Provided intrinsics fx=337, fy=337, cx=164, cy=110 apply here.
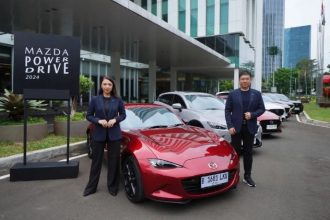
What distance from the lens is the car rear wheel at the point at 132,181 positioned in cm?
450

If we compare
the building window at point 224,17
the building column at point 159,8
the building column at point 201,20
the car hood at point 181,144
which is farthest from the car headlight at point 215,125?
the building column at point 159,8

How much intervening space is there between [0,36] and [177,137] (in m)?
19.2

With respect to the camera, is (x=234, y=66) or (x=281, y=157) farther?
(x=234, y=66)

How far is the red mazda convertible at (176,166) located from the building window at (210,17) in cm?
3529

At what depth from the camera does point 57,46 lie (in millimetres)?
6414

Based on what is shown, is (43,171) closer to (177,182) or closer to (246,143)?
(177,182)

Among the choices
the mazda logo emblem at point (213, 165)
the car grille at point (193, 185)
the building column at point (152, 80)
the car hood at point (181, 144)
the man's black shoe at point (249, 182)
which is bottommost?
the man's black shoe at point (249, 182)

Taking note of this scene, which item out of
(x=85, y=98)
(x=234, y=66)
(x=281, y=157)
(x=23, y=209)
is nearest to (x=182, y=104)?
(x=281, y=157)

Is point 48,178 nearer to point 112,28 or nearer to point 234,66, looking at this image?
point 112,28

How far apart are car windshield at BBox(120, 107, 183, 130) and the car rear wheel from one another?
3.51ft

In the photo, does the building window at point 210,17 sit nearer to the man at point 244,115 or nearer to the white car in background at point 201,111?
the white car in background at point 201,111

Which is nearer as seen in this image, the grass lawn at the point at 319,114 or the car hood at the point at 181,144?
the car hood at the point at 181,144

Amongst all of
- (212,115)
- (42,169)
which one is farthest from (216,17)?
(42,169)

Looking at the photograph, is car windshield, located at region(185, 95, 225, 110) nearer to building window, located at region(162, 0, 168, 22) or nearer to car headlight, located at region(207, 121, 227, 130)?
car headlight, located at region(207, 121, 227, 130)
